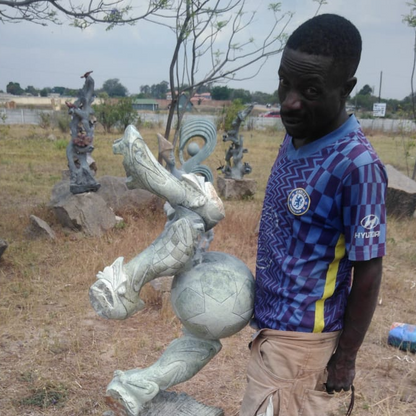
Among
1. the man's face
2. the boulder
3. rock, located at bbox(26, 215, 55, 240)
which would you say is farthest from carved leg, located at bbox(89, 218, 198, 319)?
the boulder

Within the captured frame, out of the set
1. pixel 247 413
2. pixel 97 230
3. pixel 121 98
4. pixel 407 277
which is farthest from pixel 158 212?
pixel 121 98

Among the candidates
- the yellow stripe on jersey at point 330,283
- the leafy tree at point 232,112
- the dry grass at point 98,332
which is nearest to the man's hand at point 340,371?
the yellow stripe on jersey at point 330,283

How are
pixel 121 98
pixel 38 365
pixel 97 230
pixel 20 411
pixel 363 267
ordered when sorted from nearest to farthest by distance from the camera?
pixel 363 267, pixel 20 411, pixel 38 365, pixel 97 230, pixel 121 98

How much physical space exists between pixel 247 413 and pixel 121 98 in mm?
16867

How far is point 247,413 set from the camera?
1.55 metres

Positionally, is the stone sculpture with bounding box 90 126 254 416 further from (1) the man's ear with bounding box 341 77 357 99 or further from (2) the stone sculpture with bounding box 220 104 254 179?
(2) the stone sculpture with bounding box 220 104 254 179

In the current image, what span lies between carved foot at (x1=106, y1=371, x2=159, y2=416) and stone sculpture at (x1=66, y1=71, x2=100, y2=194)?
14.7ft

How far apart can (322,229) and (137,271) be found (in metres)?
0.62

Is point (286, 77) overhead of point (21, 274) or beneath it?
overhead

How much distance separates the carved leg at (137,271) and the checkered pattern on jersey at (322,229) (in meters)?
0.27

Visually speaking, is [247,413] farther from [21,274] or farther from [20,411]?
[21,274]

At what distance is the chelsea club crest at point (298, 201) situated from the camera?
1399mm

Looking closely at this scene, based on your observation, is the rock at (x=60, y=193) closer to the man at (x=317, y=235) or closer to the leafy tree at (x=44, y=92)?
the man at (x=317, y=235)

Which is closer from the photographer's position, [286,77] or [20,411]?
[286,77]
